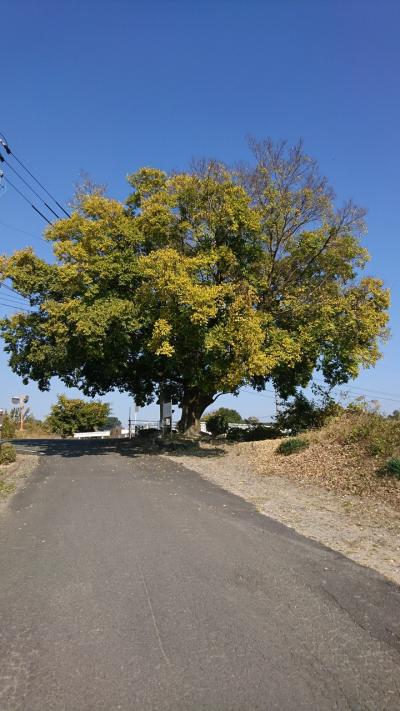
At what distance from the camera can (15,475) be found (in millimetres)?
15555

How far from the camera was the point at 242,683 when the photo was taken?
12.6 feet

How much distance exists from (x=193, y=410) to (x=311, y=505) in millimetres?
18675

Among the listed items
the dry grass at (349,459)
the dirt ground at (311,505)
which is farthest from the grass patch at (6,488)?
the dry grass at (349,459)

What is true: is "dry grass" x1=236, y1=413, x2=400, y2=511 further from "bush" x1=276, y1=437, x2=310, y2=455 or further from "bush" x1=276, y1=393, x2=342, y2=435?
"bush" x1=276, y1=393, x2=342, y2=435

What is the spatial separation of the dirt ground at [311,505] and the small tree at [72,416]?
1379 inches

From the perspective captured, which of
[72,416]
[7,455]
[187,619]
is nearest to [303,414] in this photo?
[7,455]

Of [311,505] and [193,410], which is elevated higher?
[193,410]

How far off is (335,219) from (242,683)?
1929 cm

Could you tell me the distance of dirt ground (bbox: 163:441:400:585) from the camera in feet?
25.3

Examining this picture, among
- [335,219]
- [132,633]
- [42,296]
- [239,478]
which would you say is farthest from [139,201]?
[132,633]

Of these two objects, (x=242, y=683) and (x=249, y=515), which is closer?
(x=242, y=683)

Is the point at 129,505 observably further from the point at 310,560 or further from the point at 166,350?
the point at 166,350

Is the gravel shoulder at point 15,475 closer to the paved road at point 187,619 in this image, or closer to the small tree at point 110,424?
the paved road at point 187,619

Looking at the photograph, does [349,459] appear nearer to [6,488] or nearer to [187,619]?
[6,488]
